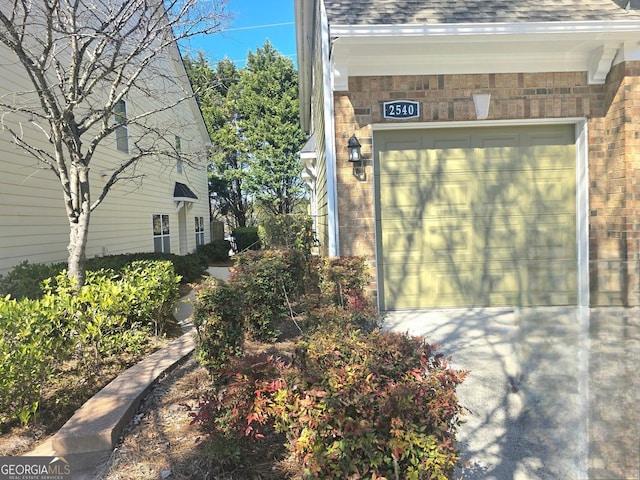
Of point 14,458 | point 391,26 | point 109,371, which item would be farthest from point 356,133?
point 14,458

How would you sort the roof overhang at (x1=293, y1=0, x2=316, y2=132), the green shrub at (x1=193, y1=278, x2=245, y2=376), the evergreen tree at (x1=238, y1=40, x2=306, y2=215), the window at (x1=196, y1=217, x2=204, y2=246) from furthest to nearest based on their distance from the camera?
the evergreen tree at (x1=238, y1=40, x2=306, y2=215), the window at (x1=196, y1=217, x2=204, y2=246), the roof overhang at (x1=293, y1=0, x2=316, y2=132), the green shrub at (x1=193, y1=278, x2=245, y2=376)

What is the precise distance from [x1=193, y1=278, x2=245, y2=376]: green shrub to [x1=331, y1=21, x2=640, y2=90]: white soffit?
3403 mm

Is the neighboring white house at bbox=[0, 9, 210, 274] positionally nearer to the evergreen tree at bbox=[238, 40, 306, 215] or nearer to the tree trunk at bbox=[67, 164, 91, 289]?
the tree trunk at bbox=[67, 164, 91, 289]

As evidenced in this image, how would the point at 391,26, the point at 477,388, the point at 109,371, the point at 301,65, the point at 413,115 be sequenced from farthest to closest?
the point at 301,65, the point at 413,115, the point at 391,26, the point at 109,371, the point at 477,388

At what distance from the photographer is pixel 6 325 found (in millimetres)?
2961

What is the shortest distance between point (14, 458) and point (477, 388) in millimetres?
3229

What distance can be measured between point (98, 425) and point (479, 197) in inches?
202

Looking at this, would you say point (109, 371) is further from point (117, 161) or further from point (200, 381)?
point (117, 161)

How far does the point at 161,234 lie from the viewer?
13422 mm

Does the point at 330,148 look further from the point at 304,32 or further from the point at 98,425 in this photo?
the point at 304,32

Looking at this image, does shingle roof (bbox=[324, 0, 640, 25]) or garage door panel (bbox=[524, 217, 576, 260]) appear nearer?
shingle roof (bbox=[324, 0, 640, 25])

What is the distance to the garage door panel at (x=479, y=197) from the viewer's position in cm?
575

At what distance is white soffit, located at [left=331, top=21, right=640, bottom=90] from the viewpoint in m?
4.95

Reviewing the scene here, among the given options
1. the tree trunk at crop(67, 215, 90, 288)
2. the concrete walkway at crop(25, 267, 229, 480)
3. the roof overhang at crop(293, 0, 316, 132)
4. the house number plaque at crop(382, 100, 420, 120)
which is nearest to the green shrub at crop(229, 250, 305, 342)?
the concrete walkway at crop(25, 267, 229, 480)
